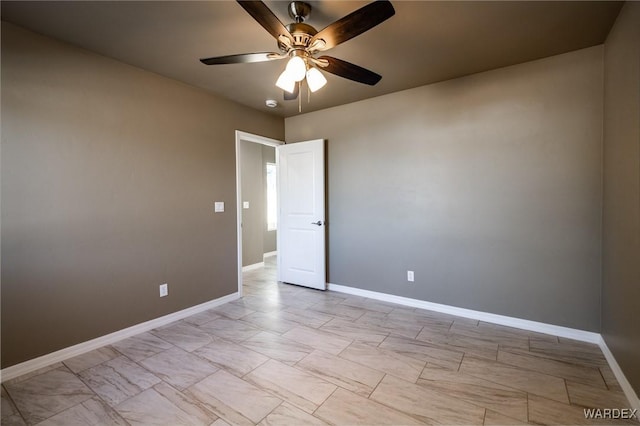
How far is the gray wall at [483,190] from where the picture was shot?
2.52 meters

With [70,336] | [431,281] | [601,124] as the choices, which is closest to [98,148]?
[70,336]

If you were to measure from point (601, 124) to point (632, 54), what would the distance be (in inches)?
31.1

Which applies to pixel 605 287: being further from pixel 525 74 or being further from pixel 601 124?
pixel 525 74

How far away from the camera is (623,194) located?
Answer: 6.39 ft

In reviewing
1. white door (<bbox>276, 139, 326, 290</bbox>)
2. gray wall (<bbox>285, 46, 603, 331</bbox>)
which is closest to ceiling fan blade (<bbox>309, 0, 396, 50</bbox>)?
gray wall (<bbox>285, 46, 603, 331</bbox>)

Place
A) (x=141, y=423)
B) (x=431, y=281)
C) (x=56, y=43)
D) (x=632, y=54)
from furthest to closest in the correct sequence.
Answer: (x=431, y=281) < (x=56, y=43) < (x=632, y=54) < (x=141, y=423)

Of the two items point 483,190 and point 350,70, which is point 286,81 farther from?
point 483,190

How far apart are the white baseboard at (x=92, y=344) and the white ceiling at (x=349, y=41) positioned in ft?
8.28

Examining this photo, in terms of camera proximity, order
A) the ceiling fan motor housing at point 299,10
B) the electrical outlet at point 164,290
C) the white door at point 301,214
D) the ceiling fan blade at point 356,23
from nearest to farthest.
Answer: the ceiling fan blade at point 356,23, the ceiling fan motor housing at point 299,10, the electrical outlet at point 164,290, the white door at point 301,214

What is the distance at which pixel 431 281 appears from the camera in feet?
10.8
